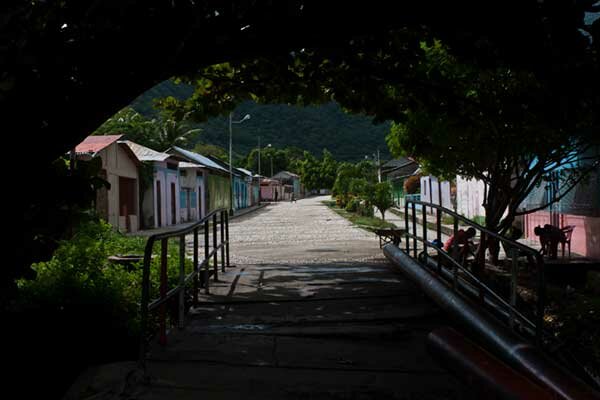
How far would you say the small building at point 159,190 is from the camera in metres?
25.8

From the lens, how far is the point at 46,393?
5.25m

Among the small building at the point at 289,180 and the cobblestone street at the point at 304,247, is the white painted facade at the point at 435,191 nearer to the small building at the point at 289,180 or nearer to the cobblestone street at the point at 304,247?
the cobblestone street at the point at 304,247

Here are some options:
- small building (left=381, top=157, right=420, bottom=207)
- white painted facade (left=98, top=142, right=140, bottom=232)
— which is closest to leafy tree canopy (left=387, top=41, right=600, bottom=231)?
white painted facade (left=98, top=142, right=140, bottom=232)

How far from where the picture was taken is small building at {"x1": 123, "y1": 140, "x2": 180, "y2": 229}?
2584cm

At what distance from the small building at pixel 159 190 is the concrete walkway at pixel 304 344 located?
18.5 metres

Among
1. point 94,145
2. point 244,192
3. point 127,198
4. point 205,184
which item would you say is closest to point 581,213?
point 94,145

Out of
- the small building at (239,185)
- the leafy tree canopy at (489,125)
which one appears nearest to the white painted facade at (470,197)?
the leafy tree canopy at (489,125)

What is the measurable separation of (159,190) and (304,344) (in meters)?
23.5

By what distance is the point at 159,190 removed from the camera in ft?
89.8

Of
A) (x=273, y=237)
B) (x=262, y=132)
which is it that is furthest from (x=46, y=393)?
(x=262, y=132)

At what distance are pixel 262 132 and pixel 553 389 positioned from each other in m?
137

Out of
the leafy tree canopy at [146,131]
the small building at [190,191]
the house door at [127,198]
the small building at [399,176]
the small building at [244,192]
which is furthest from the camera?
the small building at [244,192]

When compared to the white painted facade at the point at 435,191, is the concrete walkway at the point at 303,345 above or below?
below

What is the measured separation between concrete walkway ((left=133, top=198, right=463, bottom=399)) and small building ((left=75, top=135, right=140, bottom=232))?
13.5 metres
